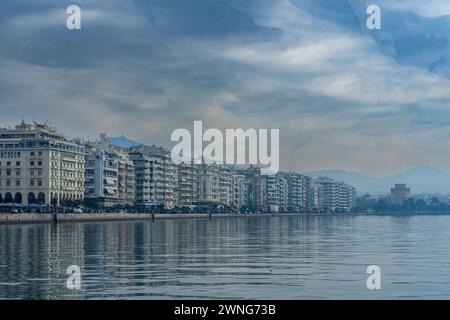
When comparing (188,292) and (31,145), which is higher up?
(31,145)

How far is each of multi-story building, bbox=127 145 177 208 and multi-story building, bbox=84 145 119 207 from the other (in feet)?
36.3

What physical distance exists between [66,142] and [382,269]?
84.9 m

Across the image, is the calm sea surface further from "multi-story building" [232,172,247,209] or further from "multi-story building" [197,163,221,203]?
"multi-story building" [232,172,247,209]

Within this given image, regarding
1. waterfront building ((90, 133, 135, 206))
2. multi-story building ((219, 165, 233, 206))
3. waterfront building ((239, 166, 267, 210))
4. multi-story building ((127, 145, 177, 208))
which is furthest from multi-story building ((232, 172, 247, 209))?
waterfront building ((90, 133, 135, 206))

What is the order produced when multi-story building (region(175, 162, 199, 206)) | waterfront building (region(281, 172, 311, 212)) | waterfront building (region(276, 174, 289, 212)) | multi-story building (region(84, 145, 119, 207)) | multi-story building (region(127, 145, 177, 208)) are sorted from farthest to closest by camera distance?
waterfront building (region(281, 172, 311, 212)) → waterfront building (region(276, 174, 289, 212)) → multi-story building (region(175, 162, 199, 206)) → multi-story building (region(127, 145, 177, 208)) → multi-story building (region(84, 145, 119, 207))

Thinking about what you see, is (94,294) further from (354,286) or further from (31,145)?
(31,145)

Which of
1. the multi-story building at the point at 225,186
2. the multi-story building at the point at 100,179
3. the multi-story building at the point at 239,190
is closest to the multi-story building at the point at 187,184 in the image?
the multi-story building at the point at 225,186

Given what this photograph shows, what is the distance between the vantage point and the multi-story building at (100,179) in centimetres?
11512

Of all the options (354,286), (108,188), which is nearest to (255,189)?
(108,188)

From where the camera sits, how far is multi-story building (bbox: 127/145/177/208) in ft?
435

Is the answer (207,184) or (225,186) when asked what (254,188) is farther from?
(207,184)

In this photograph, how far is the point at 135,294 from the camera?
18219 mm

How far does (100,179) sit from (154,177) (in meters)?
20.3

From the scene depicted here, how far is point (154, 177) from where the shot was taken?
13600cm
